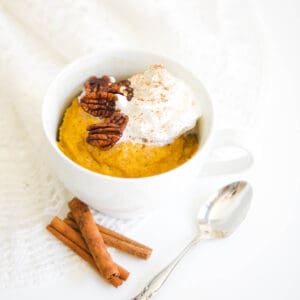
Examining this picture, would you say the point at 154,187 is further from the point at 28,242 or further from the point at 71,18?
the point at 71,18

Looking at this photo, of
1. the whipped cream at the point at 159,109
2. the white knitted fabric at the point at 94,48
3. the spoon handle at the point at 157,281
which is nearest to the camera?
the spoon handle at the point at 157,281

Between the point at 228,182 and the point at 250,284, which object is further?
the point at 228,182

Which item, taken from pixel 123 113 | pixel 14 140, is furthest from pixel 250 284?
pixel 14 140

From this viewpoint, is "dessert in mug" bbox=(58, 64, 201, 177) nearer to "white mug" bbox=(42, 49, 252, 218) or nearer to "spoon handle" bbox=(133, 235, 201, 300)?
"white mug" bbox=(42, 49, 252, 218)

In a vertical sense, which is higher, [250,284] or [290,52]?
[290,52]

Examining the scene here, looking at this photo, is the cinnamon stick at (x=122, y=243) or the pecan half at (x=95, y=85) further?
the pecan half at (x=95, y=85)

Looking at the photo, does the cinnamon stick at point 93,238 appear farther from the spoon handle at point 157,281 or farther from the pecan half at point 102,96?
the pecan half at point 102,96

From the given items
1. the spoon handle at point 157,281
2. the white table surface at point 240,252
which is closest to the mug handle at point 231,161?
the white table surface at point 240,252
